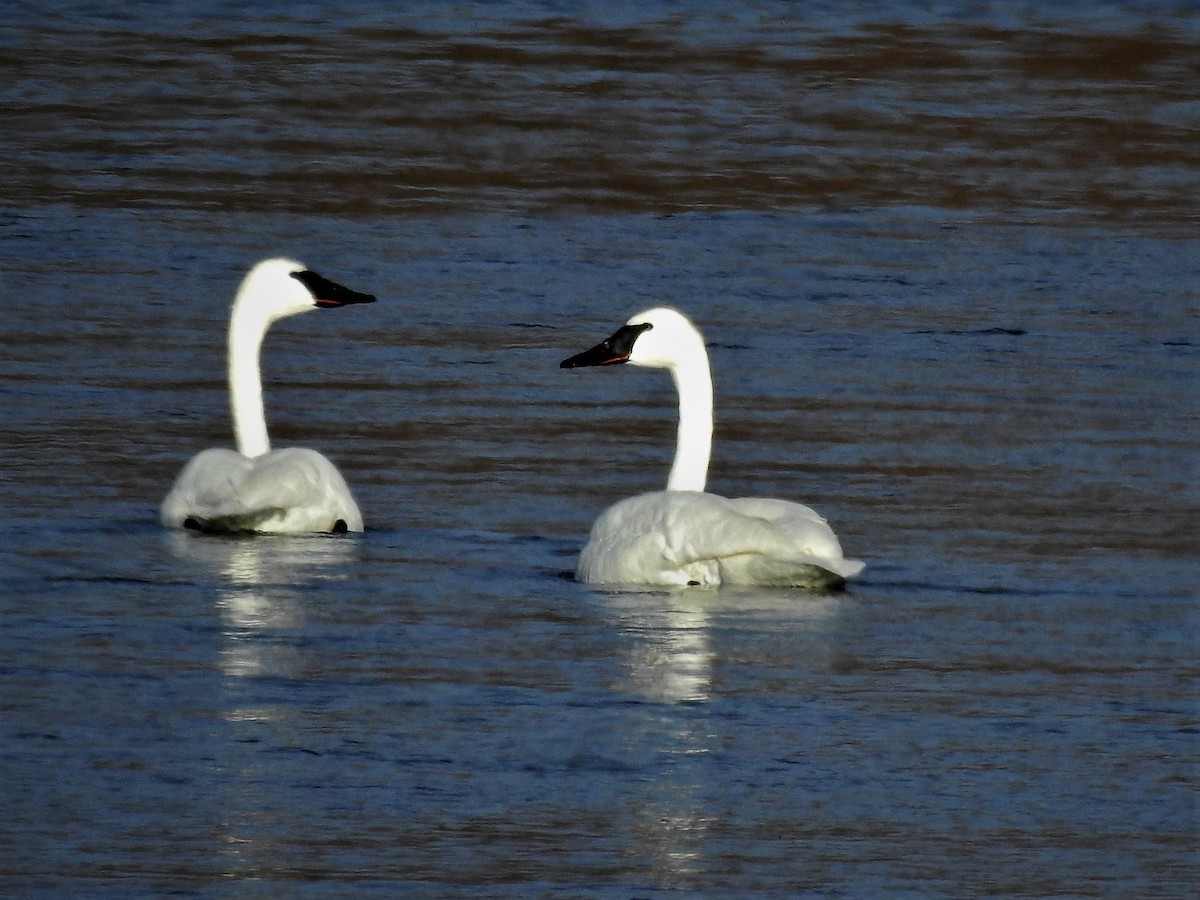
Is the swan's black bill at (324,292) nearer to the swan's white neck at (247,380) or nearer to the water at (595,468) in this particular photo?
the swan's white neck at (247,380)

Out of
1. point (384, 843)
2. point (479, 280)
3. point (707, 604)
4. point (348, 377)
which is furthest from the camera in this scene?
point (479, 280)

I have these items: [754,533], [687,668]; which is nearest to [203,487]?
[754,533]

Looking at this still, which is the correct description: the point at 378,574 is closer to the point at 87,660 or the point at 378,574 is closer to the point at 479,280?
the point at 87,660

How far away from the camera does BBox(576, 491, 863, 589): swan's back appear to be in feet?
32.6

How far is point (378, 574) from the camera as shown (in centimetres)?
1034

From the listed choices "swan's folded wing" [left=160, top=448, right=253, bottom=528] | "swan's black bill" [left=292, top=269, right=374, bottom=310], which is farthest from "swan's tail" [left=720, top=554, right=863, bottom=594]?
"swan's black bill" [left=292, top=269, right=374, bottom=310]

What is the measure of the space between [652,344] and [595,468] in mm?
1091

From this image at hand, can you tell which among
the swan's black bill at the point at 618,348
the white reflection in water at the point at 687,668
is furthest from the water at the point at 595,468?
the swan's black bill at the point at 618,348

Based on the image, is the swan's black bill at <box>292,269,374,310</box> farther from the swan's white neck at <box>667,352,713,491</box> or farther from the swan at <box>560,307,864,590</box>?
the swan at <box>560,307,864,590</box>

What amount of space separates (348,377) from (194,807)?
694cm

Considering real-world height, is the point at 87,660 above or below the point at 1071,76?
below

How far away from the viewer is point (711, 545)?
1002 centimetres

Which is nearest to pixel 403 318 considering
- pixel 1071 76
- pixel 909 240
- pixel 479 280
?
pixel 479 280

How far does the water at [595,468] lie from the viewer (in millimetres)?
7387
